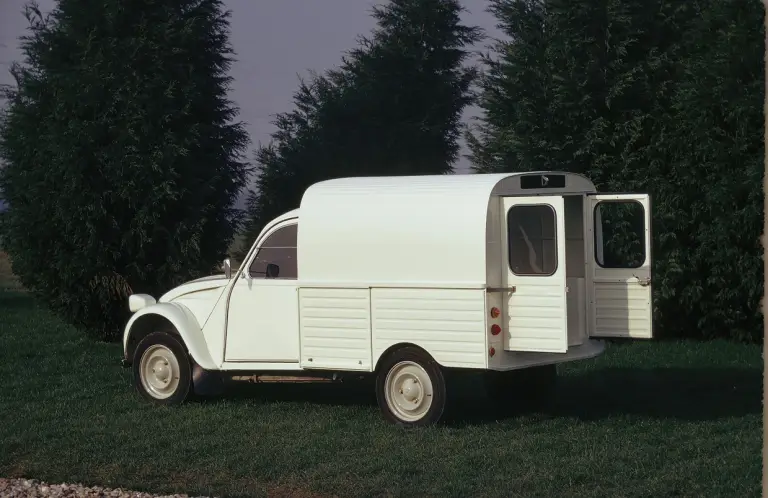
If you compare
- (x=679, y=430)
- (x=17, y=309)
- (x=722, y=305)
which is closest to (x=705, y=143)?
(x=722, y=305)

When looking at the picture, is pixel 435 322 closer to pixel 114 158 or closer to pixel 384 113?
pixel 114 158

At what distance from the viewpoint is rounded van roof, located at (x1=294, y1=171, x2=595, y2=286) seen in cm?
1021

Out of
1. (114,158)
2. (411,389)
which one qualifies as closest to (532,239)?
(411,389)

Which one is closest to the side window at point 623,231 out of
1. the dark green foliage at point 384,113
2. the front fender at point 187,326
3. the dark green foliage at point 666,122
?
the dark green foliage at point 666,122

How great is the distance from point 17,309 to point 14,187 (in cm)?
743

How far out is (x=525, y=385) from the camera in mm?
11750

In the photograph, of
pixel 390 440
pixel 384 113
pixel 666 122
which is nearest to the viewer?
pixel 390 440

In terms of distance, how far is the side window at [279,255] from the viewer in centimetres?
1151

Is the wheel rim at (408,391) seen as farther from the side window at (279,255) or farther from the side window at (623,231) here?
the side window at (623,231)

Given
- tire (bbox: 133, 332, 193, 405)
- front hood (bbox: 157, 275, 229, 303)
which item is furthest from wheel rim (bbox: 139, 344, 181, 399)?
front hood (bbox: 157, 275, 229, 303)

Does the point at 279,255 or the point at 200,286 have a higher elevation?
the point at 279,255

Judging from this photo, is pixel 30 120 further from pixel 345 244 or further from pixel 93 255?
pixel 345 244

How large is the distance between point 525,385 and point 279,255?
2.88m

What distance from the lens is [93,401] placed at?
12266 millimetres
